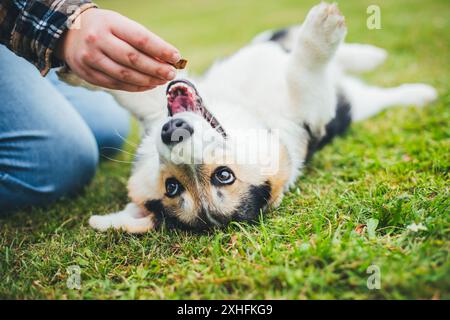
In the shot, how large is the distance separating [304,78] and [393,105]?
1737mm

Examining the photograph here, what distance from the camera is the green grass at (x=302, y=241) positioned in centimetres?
175

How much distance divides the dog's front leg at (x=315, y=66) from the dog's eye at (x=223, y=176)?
90 cm

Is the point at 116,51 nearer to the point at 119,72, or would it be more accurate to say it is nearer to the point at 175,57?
the point at 119,72

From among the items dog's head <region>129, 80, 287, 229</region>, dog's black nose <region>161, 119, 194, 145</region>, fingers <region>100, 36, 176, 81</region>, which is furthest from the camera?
dog's head <region>129, 80, 287, 229</region>

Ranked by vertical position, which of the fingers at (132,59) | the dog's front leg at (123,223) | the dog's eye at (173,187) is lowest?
the dog's front leg at (123,223)

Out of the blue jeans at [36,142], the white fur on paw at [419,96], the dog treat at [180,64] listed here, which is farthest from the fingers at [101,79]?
the white fur on paw at [419,96]

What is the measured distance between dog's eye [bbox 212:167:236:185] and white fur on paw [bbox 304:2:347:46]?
117cm

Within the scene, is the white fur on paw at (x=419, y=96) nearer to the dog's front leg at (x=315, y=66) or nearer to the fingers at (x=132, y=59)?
the dog's front leg at (x=315, y=66)

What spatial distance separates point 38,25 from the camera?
76.7 inches

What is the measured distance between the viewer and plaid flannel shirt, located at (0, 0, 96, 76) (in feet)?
6.23

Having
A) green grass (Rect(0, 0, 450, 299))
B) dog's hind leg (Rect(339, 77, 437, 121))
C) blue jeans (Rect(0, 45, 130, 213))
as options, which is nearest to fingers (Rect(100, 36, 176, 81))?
green grass (Rect(0, 0, 450, 299))

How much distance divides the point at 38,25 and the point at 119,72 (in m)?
0.55

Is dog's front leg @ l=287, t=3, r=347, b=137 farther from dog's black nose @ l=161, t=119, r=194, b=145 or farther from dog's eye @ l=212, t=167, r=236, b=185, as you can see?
dog's black nose @ l=161, t=119, r=194, b=145
